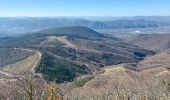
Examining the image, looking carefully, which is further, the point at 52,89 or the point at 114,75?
the point at 114,75

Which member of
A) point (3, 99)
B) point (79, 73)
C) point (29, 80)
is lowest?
point (79, 73)

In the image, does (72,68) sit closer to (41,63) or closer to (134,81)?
(41,63)

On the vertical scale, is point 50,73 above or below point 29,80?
below

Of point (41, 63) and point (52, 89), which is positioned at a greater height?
point (52, 89)

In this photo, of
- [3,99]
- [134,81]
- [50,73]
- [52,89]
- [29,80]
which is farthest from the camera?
[50,73]

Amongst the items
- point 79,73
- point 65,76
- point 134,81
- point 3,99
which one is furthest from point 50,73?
point 3,99

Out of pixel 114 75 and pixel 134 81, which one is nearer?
pixel 134 81

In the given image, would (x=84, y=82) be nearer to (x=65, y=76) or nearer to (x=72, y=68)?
(x=65, y=76)

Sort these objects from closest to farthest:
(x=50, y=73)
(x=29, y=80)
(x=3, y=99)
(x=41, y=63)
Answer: (x=29, y=80) < (x=3, y=99) < (x=50, y=73) < (x=41, y=63)

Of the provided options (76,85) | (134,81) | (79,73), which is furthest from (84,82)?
(79,73)
